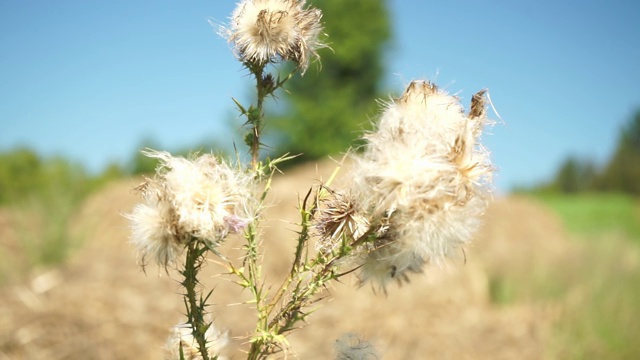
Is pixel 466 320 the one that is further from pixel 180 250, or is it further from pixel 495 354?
pixel 180 250

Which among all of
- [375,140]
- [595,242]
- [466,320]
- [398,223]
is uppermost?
[595,242]

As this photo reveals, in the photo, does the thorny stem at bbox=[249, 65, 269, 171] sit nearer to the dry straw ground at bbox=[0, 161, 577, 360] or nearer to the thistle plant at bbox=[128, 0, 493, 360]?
the thistle plant at bbox=[128, 0, 493, 360]

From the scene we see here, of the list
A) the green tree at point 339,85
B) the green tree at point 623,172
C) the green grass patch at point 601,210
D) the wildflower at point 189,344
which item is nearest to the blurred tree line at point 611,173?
the green tree at point 623,172

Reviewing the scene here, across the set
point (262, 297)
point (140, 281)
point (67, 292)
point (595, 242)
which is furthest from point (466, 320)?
point (262, 297)

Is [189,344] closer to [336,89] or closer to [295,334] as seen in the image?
[295,334]

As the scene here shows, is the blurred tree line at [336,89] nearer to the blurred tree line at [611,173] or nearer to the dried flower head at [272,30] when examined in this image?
the blurred tree line at [611,173]

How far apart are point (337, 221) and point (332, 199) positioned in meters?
0.03

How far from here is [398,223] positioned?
2.12 feet

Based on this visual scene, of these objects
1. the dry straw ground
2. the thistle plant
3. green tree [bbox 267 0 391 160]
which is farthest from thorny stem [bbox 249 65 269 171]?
green tree [bbox 267 0 391 160]

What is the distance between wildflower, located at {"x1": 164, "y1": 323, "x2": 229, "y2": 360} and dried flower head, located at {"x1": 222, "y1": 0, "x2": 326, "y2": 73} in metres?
0.39

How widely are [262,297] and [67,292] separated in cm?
432

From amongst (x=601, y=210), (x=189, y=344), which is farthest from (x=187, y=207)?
(x=601, y=210)

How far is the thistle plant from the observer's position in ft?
2.10

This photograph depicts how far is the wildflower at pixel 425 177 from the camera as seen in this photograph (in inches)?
24.9
